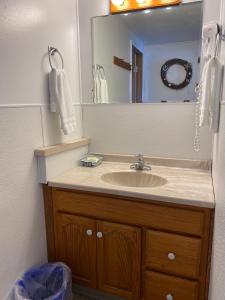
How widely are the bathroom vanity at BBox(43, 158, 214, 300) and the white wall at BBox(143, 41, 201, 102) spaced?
525 mm

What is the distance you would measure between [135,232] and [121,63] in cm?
120

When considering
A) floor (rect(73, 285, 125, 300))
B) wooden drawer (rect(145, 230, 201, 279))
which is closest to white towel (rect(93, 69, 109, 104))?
wooden drawer (rect(145, 230, 201, 279))

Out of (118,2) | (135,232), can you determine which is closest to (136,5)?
(118,2)

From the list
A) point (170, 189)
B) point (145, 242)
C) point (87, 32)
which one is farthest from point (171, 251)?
point (87, 32)

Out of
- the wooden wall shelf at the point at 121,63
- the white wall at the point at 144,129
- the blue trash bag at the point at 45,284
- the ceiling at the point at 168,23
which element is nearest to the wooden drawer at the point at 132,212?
the blue trash bag at the point at 45,284

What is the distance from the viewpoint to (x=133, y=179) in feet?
5.29

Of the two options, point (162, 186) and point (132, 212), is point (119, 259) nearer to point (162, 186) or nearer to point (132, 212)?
point (132, 212)

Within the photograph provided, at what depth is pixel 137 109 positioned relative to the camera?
5.60 feet

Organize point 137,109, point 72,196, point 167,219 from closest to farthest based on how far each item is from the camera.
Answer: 1. point 167,219
2. point 72,196
3. point 137,109

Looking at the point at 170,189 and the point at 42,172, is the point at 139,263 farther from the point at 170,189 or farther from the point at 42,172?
the point at 42,172

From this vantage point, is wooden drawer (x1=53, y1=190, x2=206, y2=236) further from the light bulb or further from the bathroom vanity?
the light bulb

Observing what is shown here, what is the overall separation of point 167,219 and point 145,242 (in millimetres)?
196

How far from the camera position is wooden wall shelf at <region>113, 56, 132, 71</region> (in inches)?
66.5

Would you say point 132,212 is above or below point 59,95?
below
